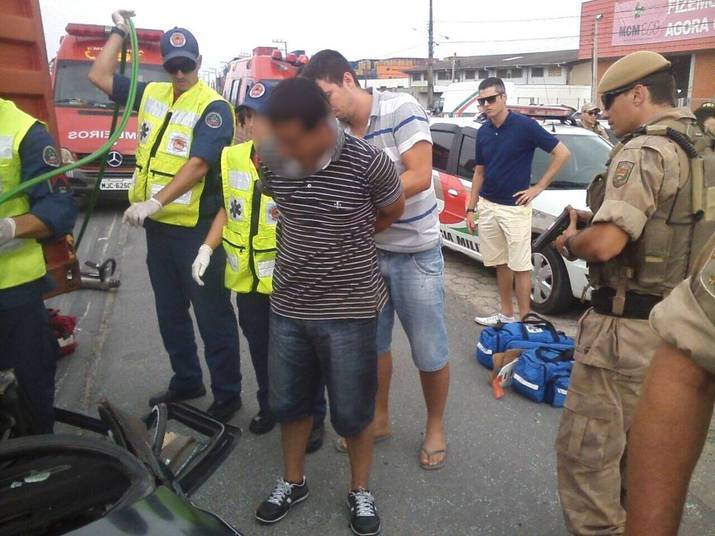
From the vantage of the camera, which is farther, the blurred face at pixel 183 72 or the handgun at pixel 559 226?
the blurred face at pixel 183 72

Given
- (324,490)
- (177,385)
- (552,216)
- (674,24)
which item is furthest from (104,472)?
(674,24)

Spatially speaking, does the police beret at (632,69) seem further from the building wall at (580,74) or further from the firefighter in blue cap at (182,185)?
the building wall at (580,74)

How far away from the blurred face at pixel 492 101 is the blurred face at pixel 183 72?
8.45 feet

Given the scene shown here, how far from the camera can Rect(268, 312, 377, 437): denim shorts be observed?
7.30 feet

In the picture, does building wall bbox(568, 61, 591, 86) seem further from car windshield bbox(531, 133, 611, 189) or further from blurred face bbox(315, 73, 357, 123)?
blurred face bbox(315, 73, 357, 123)

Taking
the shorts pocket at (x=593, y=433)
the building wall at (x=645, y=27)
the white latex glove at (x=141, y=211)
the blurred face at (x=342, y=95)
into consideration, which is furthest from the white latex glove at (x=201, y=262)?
the building wall at (x=645, y=27)

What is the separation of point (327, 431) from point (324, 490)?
0.50m

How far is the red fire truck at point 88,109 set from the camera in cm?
863

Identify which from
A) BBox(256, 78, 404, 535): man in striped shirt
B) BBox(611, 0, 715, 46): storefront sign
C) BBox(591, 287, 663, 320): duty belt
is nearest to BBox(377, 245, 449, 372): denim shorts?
BBox(256, 78, 404, 535): man in striped shirt

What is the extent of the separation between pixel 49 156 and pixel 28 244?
0.36m

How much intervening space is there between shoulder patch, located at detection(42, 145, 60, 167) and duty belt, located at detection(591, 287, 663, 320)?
7.00 feet

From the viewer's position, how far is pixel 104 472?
1463 millimetres

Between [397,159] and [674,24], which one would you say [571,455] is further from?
[674,24]

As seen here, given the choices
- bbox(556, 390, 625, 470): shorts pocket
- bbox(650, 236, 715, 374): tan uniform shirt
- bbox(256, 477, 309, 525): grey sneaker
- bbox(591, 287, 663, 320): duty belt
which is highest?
bbox(650, 236, 715, 374): tan uniform shirt
